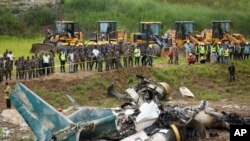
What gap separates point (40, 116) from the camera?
17.8 meters

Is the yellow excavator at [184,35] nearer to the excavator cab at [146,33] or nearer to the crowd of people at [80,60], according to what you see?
the excavator cab at [146,33]

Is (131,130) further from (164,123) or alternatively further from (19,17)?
(19,17)

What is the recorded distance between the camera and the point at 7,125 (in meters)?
22.2

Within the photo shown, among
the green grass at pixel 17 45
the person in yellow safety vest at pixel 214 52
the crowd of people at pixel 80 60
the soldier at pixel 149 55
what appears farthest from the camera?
the green grass at pixel 17 45

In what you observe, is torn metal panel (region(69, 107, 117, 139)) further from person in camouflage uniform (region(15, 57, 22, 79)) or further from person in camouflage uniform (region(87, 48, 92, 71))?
person in camouflage uniform (region(87, 48, 92, 71))

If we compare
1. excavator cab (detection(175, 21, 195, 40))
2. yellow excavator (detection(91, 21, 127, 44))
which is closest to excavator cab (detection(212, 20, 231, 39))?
excavator cab (detection(175, 21, 195, 40))

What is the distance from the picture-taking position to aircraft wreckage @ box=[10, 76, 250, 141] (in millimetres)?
17719

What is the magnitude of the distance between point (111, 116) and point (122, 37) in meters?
22.3

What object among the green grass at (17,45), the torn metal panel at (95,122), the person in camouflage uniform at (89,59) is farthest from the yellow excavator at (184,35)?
the torn metal panel at (95,122)

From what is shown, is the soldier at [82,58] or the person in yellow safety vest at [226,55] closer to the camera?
the soldier at [82,58]

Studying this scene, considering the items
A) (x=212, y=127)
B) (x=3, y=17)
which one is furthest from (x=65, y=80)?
(x=3, y=17)

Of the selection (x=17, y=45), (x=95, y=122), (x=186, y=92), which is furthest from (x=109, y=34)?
(x=95, y=122)

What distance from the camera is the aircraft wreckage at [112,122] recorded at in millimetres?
17719

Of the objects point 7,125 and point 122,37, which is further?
point 122,37
